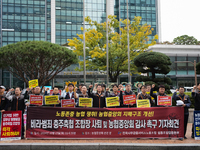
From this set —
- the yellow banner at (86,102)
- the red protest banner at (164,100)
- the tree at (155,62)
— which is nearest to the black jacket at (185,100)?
the red protest banner at (164,100)

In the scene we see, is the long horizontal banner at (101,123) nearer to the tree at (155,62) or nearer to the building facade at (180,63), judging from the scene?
the tree at (155,62)

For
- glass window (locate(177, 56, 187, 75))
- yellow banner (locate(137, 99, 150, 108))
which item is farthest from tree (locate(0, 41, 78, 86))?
glass window (locate(177, 56, 187, 75))

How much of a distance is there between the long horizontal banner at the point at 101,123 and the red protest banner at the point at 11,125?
1.03 ft

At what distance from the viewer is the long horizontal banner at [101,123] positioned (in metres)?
7.16

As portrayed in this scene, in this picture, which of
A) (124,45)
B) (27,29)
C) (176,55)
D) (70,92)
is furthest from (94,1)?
(70,92)

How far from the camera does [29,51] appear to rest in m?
26.0

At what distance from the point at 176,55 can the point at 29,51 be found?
25.9 meters

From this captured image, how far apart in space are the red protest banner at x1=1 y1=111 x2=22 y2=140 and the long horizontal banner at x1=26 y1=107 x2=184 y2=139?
31 centimetres

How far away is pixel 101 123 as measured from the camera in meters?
7.19

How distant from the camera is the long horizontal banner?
7.16m

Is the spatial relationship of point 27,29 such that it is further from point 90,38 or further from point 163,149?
point 163,149

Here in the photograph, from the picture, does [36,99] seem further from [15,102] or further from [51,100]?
[15,102]

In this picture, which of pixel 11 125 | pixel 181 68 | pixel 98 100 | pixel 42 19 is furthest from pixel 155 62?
pixel 42 19

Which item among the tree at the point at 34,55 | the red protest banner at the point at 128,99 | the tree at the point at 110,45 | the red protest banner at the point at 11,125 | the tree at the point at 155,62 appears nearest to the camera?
the red protest banner at the point at 11,125
